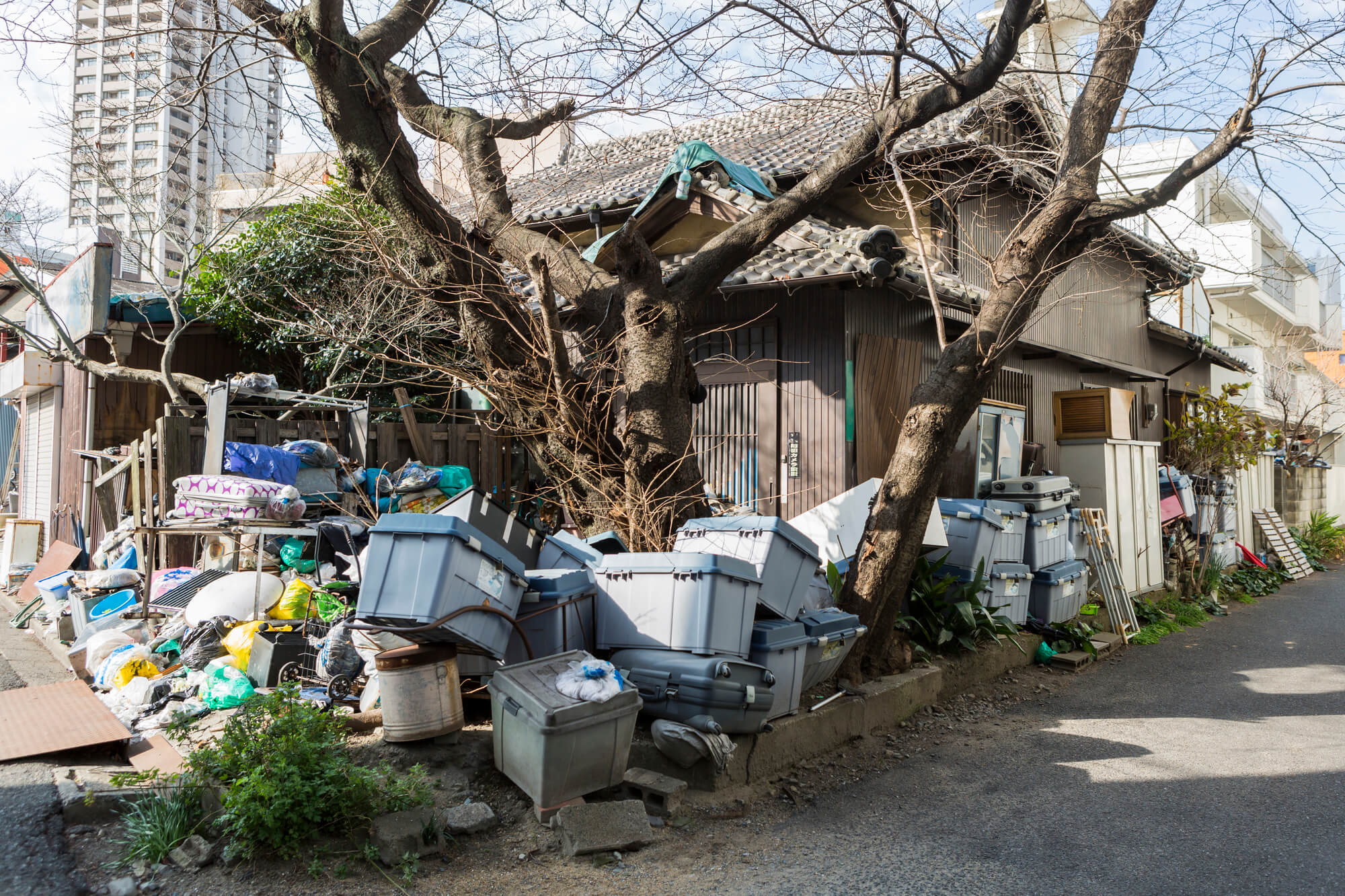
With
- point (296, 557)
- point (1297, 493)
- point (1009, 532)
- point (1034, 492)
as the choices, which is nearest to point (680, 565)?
point (296, 557)

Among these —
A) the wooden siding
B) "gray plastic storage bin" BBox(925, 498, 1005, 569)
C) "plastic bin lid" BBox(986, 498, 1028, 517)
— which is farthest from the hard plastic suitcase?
the wooden siding

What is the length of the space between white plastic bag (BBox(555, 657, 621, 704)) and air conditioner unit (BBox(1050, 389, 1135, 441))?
908 centimetres

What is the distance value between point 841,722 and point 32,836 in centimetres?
458

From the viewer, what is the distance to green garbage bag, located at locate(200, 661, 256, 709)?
18.6 feet

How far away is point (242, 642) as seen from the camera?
6.18m

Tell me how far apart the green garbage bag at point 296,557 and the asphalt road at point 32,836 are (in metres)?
2.81

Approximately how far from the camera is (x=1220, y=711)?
280 inches

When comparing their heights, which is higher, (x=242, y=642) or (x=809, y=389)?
(x=809, y=389)

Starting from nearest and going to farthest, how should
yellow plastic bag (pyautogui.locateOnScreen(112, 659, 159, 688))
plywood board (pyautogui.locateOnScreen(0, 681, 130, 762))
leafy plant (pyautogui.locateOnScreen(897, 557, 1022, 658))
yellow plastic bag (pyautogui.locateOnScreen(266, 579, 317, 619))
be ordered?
plywood board (pyautogui.locateOnScreen(0, 681, 130, 762))
yellow plastic bag (pyautogui.locateOnScreen(112, 659, 159, 688))
yellow plastic bag (pyautogui.locateOnScreen(266, 579, 317, 619))
leafy plant (pyautogui.locateOnScreen(897, 557, 1022, 658))

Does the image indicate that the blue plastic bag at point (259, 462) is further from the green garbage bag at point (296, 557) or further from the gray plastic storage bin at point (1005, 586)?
the gray plastic storage bin at point (1005, 586)

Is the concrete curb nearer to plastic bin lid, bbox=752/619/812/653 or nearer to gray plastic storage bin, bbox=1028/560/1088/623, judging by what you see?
plastic bin lid, bbox=752/619/812/653

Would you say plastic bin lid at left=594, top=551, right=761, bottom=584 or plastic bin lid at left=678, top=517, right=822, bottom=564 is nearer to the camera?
plastic bin lid at left=594, top=551, right=761, bottom=584

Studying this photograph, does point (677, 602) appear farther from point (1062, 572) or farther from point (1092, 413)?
point (1092, 413)

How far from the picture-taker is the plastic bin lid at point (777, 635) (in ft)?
17.6
